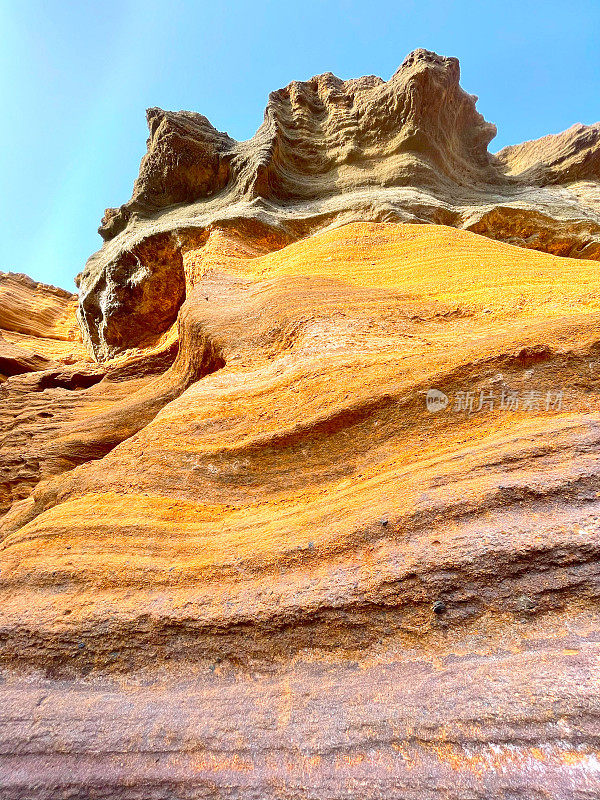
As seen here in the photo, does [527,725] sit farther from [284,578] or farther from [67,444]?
[67,444]

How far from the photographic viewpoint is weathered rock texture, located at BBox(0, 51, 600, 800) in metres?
1.54

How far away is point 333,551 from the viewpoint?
2.28 m

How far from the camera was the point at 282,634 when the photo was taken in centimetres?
205

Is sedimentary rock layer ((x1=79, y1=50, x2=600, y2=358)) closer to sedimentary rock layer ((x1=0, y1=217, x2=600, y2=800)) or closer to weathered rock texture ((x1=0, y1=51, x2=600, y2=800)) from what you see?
weathered rock texture ((x1=0, y1=51, x2=600, y2=800))

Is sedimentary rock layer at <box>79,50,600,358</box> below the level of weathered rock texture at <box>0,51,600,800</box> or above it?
above

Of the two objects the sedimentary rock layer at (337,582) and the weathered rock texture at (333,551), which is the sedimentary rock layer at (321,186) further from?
the sedimentary rock layer at (337,582)

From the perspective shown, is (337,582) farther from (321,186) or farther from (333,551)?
(321,186)

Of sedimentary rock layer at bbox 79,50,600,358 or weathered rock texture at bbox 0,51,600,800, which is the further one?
sedimentary rock layer at bbox 79,50,600,358

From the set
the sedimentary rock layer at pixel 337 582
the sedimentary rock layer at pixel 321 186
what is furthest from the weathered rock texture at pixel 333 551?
the sedimentary rock layer at pixel 321 186

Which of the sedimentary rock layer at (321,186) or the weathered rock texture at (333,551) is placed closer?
the weathered rock texture at (333,551)

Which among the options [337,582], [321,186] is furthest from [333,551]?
[321,186]

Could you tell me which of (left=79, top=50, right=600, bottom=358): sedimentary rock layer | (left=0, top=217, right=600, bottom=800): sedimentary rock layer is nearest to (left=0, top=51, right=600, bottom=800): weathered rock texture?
(left=0, top=217, right=600, bottom=800): sedimentary rock layer

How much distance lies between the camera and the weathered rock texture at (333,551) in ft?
5.06

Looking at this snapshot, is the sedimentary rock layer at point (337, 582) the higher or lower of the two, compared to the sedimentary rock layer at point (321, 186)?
lower
